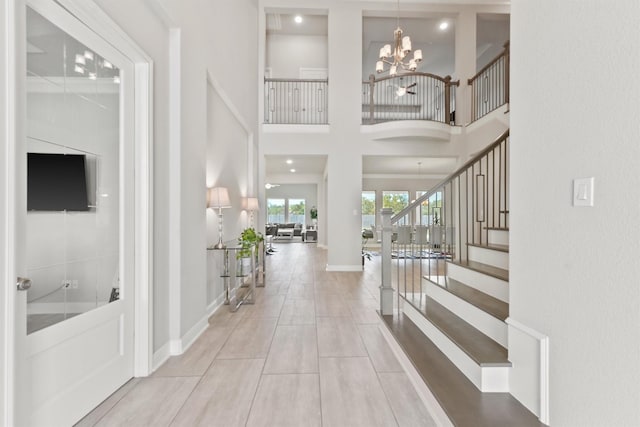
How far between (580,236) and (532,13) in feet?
3.85

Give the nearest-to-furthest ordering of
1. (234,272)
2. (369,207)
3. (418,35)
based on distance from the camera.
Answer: (234,272)
(418,35)
(369,207)

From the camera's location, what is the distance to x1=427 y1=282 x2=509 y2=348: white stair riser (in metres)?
1.97

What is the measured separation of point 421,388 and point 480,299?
876 millimetres

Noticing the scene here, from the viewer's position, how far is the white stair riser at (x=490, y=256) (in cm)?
273

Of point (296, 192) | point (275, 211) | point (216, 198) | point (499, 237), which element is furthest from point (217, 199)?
point (275, 211)

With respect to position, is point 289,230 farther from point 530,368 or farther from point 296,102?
point 530,368

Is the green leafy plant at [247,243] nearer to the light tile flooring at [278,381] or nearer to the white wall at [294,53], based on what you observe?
the light tile flooring at [278,381]

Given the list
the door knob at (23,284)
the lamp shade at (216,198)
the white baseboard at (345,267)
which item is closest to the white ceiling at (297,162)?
the white baseboard at (345,267)

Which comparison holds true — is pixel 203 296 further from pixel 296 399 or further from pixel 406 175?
pixel 406 175

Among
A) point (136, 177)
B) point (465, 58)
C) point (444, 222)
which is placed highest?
point (465, 58)

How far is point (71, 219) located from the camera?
68.3 inches

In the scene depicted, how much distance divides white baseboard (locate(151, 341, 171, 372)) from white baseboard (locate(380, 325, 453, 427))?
190 cm

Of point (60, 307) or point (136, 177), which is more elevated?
point (136, 177)

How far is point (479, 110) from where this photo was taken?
635cm
